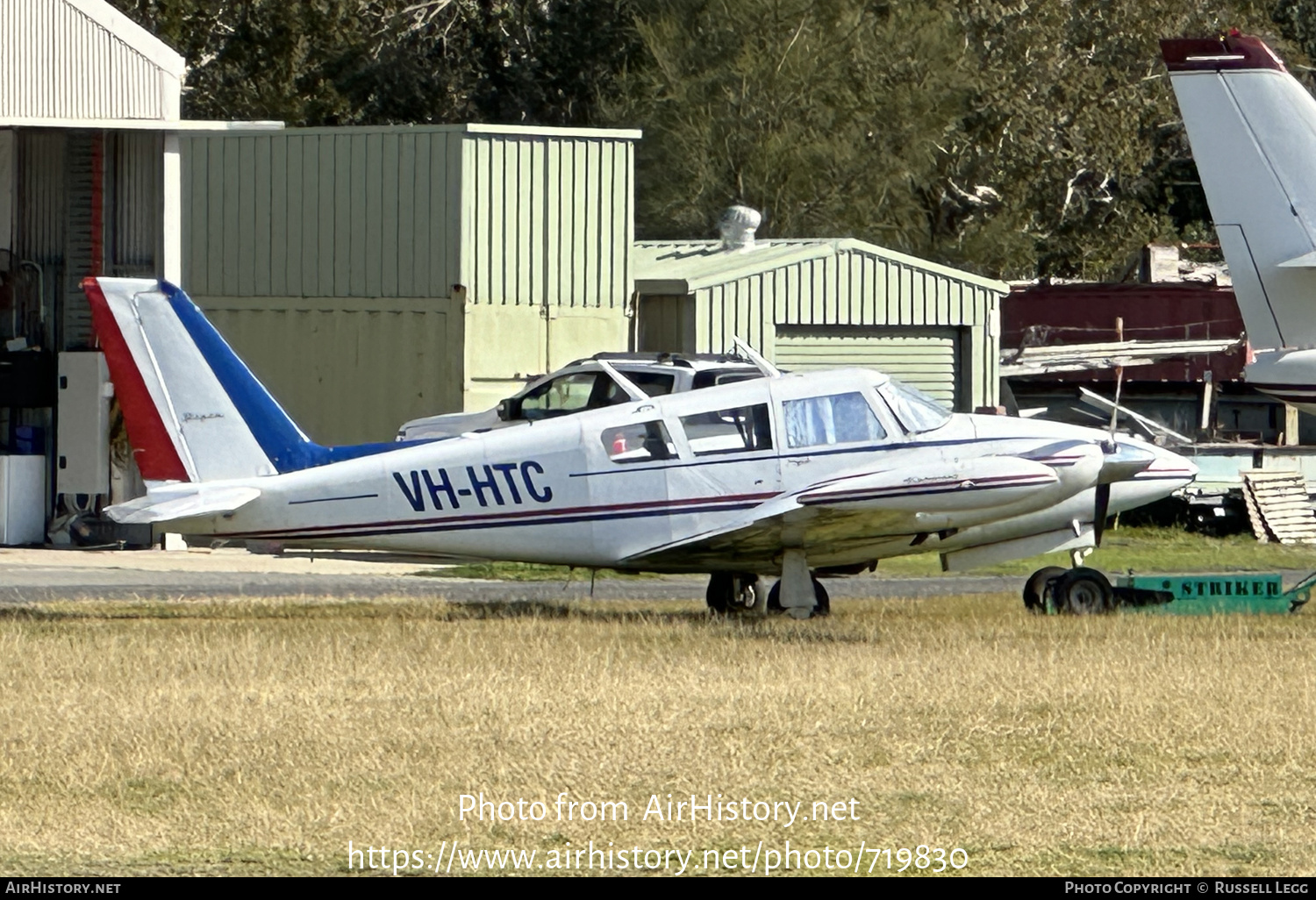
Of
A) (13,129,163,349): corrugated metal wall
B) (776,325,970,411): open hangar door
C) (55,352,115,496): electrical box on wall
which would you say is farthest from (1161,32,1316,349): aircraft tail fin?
(55,352,115,496): electrical box on wall

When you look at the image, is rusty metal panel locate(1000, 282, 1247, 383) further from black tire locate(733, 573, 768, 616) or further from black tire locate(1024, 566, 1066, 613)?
black tire locate(733, 573, 768, 616)

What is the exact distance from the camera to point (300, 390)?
24422 mm

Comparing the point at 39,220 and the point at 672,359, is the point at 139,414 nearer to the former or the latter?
the point at 672,359

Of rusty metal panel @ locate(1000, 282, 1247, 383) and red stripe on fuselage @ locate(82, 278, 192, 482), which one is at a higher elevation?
rusty metal panel @ locate(1000, 282, 1247, 383)

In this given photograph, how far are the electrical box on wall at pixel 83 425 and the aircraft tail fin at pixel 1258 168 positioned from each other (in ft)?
41.4

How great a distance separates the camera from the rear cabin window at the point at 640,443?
48.3 feet

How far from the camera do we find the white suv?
20000 millimetres

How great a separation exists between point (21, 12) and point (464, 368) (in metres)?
6.29

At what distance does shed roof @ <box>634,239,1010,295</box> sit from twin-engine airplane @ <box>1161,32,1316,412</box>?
9589 mm

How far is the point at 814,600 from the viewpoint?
15.1 metres

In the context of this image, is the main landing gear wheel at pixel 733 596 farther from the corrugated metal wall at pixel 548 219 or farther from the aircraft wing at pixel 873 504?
the corrugated metal wall at pixel 548 219

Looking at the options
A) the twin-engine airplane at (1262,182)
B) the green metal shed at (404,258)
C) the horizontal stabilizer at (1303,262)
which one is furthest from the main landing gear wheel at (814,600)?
the green metal shed at (404,258)

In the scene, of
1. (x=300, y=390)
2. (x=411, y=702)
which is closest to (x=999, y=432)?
(x=411, y=702)

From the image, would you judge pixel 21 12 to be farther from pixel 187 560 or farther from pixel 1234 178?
pixel 1234 178
